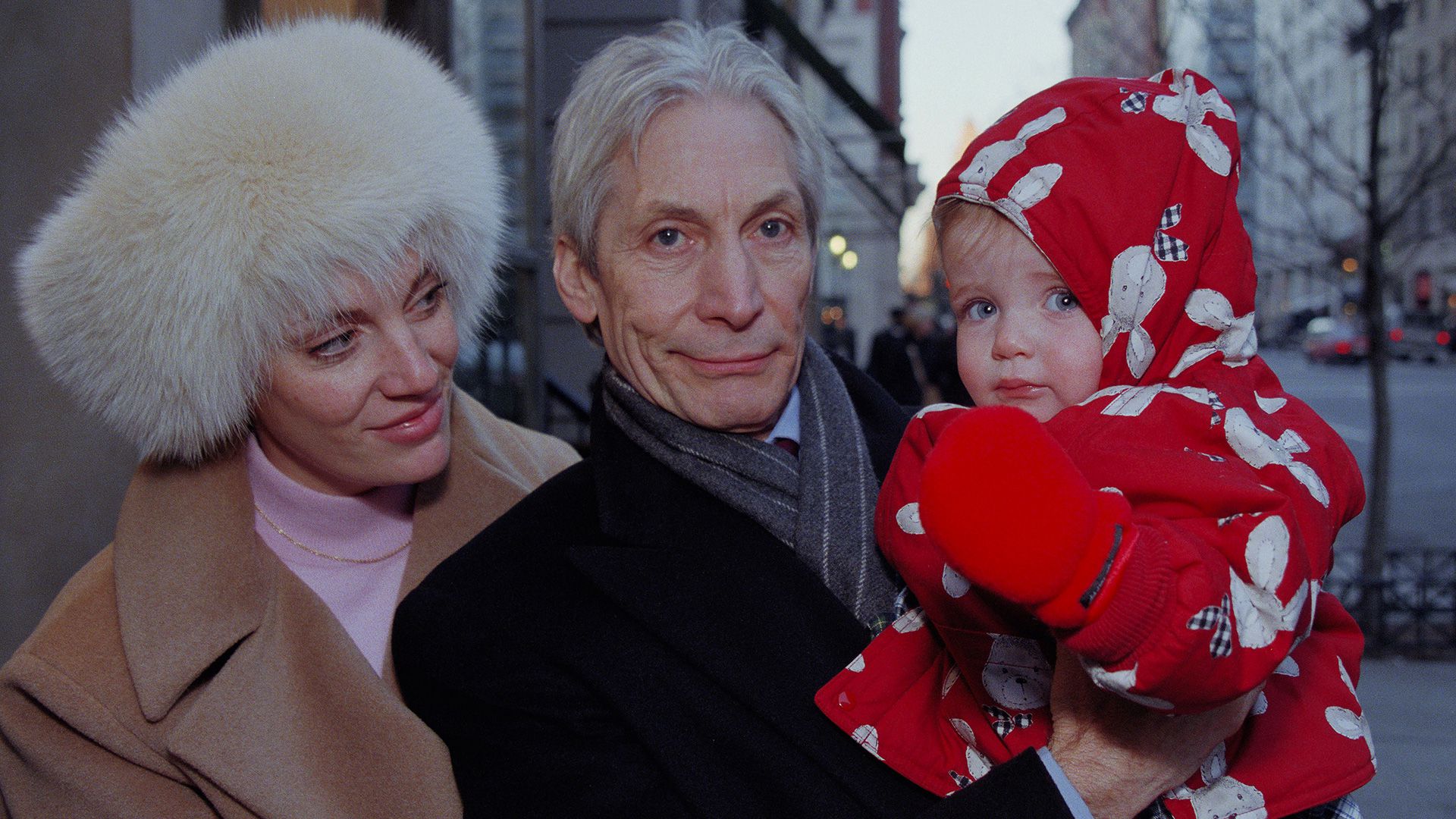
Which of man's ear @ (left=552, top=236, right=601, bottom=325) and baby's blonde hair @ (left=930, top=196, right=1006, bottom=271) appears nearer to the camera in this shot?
baby's blonde hair @ (left=930, top=196, right=1006, bottom=271)

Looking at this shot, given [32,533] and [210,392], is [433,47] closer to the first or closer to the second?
[32,533]

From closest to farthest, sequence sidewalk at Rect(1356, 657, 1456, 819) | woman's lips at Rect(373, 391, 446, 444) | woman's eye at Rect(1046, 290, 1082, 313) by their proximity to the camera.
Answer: woman's eye at Rect(1046, 290, 1082, 313), woman's lips at Rect(373, 391, 446, 444), sidewalk at Rect(1356, 657, 1456, 819)

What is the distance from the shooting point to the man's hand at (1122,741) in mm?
1704

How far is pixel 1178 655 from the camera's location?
4.56ft

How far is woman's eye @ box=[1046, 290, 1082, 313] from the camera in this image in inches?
74.4

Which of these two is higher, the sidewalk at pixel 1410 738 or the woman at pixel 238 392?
the woman at pixel 238 392

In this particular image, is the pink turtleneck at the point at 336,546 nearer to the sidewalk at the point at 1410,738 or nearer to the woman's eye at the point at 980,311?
the woman's eye at the point at 980,311

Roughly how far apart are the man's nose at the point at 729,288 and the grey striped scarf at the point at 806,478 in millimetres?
241

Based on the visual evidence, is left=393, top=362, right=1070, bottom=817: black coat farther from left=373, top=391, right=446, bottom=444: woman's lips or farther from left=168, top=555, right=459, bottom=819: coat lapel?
left=373, top=391, right=446, bottom=444: woman's lips

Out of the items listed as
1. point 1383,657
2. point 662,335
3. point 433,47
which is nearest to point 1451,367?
point 1383,657

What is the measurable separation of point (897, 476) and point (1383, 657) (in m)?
5.88

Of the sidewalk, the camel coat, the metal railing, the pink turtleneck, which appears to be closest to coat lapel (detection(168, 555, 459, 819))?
the camel coat

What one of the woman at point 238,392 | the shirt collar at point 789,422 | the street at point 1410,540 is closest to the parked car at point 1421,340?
the street at point 1410,540

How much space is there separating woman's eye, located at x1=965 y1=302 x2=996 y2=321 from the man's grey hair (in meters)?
0.54
